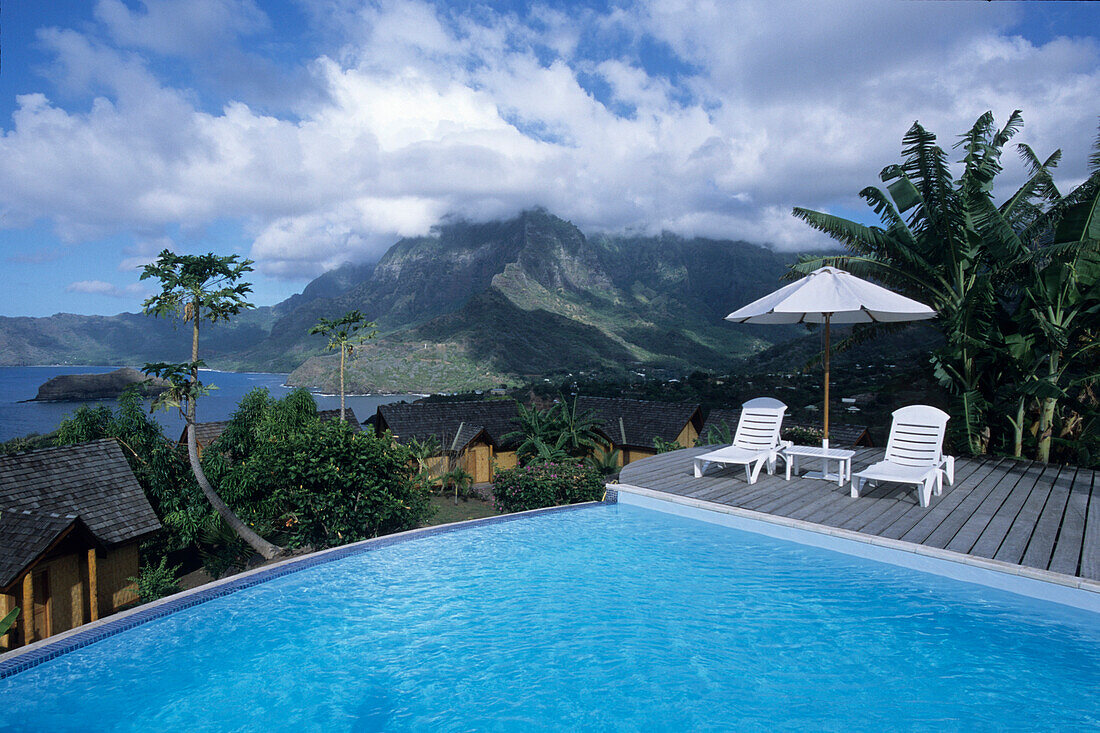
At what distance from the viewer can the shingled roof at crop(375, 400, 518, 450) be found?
26.4 meters

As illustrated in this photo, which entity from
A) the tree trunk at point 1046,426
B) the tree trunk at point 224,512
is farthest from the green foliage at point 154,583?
the tree trunk at point 1046,426

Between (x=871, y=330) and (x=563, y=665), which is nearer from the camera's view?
(x=563, y=665)

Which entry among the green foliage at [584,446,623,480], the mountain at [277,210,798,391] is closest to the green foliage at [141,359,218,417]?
the green foliage at [584,446,623,480]

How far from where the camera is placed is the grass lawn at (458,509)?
1962cm

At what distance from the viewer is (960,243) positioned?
9.34m

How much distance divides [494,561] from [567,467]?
12.9 ft

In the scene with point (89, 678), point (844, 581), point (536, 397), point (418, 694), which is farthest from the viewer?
point (536, 397)

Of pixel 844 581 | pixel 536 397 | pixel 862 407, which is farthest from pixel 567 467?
pixel 536 397

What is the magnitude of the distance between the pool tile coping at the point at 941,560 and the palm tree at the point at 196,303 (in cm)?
1102

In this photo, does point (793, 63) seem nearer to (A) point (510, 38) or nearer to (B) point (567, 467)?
(B) point (567, 467)

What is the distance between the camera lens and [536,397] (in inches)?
2031

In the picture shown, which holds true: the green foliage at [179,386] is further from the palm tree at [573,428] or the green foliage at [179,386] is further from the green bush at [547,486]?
the palm tree at [573,428]

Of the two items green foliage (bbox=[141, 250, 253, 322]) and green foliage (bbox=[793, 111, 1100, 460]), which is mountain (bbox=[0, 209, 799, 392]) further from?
green foliage (bbox=[793, 111, 1100, 460])

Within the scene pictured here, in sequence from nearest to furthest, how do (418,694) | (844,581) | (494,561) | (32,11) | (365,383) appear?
(418,694) → (844,581) → (494,561) → (32,11) → (365,383)
